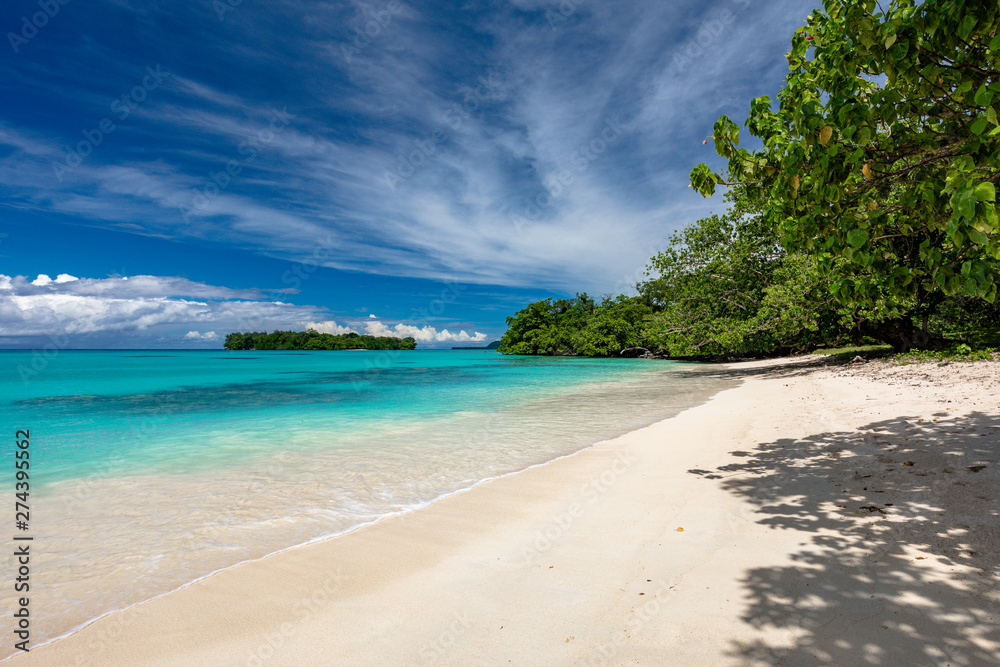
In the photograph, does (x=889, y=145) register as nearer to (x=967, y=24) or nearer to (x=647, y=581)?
(x=967, y=24)

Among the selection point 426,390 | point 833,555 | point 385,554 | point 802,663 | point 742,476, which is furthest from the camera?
point 426,390

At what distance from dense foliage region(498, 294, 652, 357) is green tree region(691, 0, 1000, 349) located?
5396 centimetres

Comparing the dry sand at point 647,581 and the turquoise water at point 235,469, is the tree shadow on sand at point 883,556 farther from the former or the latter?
the turquoise water at point 235,469

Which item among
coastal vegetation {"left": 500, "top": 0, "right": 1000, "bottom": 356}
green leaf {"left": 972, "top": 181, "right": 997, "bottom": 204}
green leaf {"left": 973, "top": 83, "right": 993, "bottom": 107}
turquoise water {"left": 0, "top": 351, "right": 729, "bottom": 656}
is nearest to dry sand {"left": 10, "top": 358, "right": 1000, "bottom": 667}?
turquoise water {"left": 0, "top": 351, "right": 729, "bottom": 656}

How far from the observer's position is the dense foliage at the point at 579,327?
214 feet

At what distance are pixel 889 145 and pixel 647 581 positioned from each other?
4.73m

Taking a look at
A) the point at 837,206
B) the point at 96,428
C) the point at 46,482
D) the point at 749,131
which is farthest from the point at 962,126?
the point at 96,428

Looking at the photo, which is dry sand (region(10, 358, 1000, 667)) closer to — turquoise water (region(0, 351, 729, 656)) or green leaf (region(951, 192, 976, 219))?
turquoise water (region(0, 351, 729, 656))

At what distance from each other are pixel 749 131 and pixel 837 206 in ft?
5.92

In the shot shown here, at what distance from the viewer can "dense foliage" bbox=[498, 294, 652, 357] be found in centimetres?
6531

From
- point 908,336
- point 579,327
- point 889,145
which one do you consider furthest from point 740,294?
point 579,327

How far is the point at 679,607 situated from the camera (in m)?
2.95

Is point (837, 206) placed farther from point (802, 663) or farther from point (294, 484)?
point (294, 484)

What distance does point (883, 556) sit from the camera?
329 centimetres
